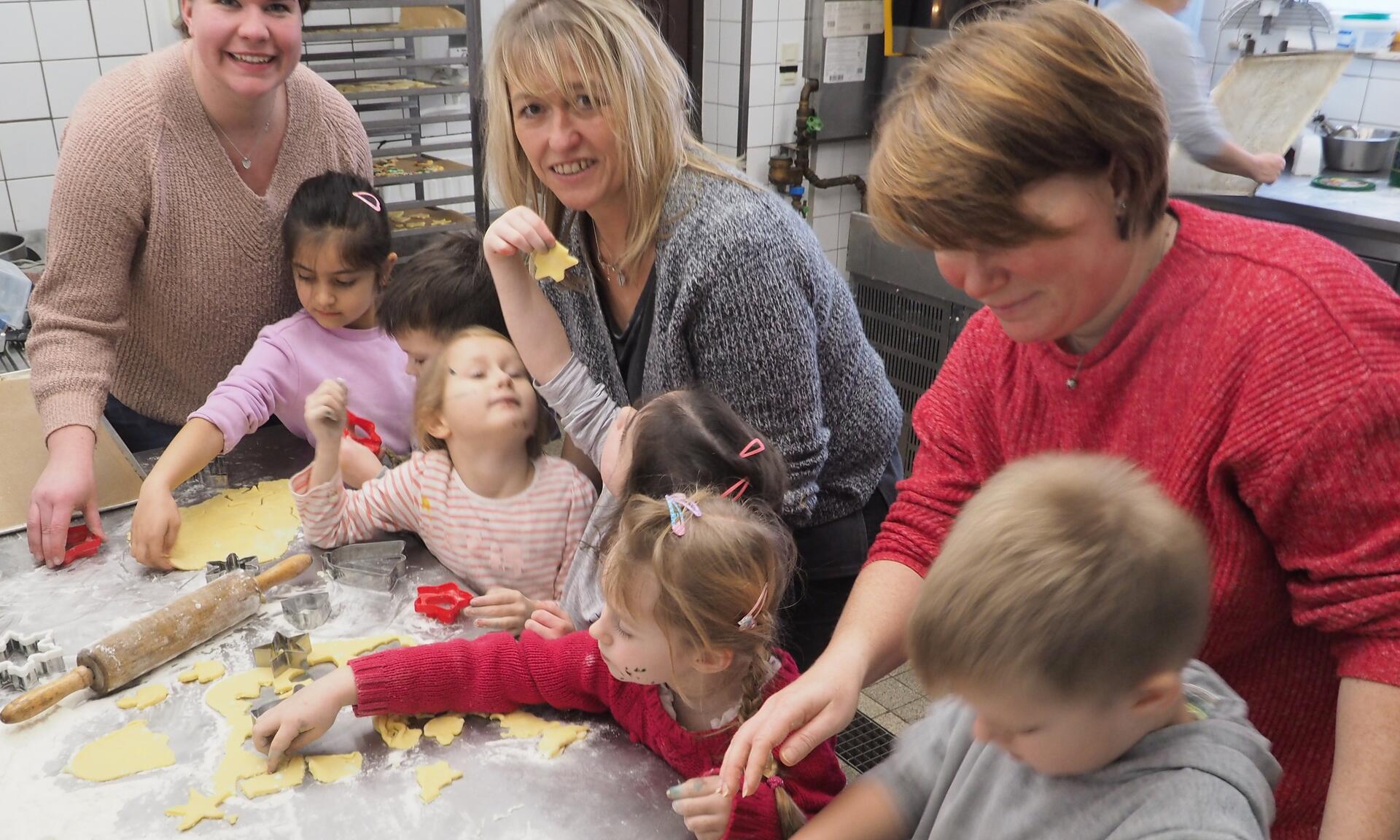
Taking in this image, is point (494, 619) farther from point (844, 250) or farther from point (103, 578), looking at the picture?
point (844, 250)

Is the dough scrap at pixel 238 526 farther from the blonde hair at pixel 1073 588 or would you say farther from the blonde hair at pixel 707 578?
the blonde hair at pixel 1073 588

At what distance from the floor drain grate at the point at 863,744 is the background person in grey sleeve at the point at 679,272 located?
889mm

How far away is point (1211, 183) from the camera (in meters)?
2.91

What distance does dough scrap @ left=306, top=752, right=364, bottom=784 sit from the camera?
43.7 inches

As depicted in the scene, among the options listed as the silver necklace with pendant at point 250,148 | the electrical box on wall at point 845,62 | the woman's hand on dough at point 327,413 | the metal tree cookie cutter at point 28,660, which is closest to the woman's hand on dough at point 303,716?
the metal tree cookie cutter at point 28,660

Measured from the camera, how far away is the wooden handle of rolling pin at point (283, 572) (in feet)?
4.63

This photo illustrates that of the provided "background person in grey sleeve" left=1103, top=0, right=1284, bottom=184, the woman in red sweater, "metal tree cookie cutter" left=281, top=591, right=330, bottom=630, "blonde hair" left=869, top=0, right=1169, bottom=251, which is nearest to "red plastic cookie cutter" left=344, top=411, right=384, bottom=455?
"metal tree cookie cutter" left=281, top=591, right=330, bottom=630

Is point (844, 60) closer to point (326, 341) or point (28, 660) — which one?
point (326, 341)

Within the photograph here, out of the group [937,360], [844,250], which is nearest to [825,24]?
[844,250]

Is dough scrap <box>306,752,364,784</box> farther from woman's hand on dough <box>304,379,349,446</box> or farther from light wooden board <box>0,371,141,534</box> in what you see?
light wooden board <box>0,371,141,534</box>


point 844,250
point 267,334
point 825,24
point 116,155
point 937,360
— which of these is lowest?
point 937,360

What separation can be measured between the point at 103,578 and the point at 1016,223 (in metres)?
1.34

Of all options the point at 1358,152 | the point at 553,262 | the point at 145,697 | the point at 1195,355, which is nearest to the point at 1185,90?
the point at 1358,152

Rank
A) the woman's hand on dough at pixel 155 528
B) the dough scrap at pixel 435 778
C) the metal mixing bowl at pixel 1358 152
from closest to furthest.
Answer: the dough scrap at pixel 435 778 < the woman's hand on dough at pixel 155 528 < the metal mixing bowl at pixel 1358 152
